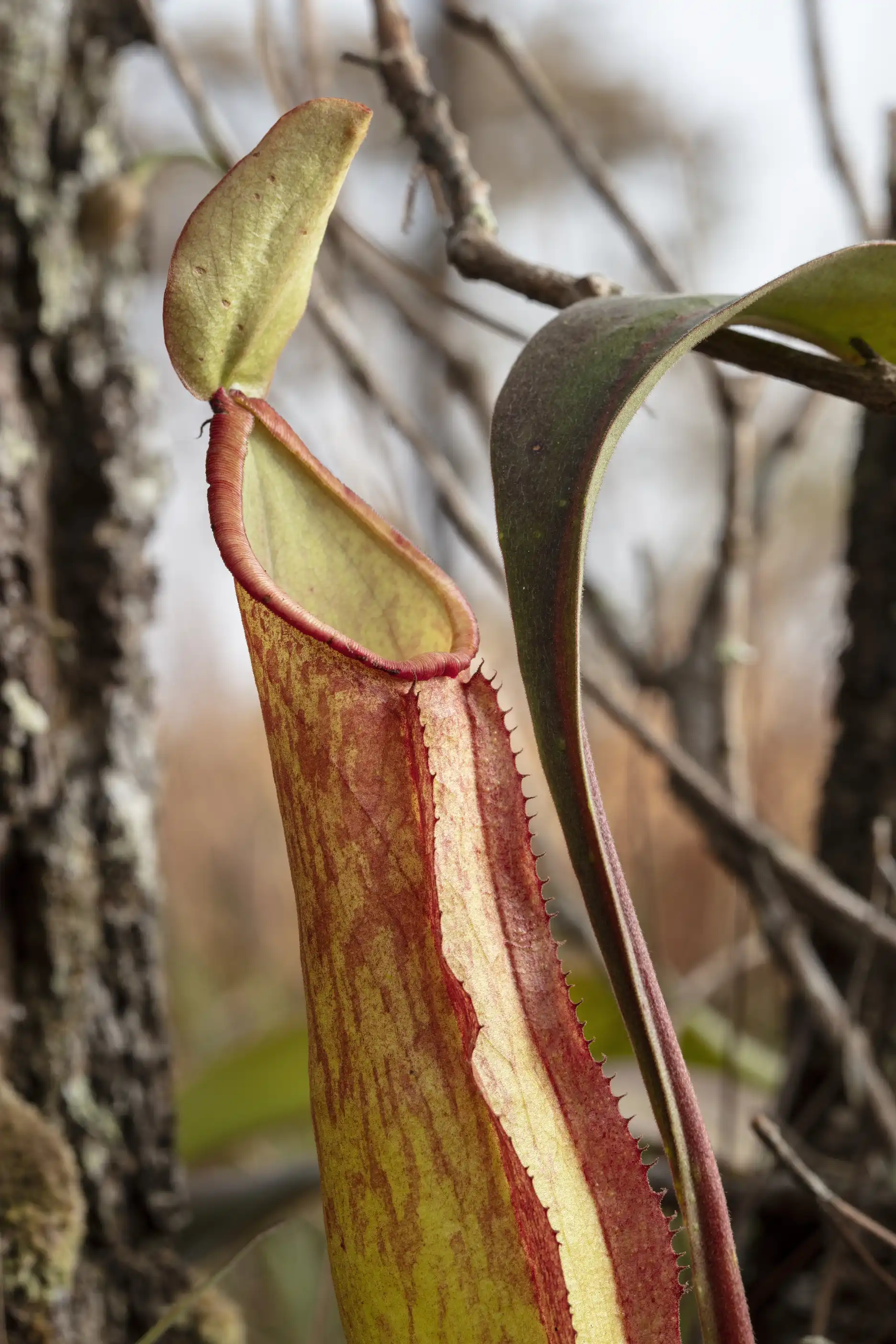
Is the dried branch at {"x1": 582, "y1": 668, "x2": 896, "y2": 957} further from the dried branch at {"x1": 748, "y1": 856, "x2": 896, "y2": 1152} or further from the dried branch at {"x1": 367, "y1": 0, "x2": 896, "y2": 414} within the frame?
the dried branch at {"x1": 367, "y1": 0, "x2": 896, "y2": 414}

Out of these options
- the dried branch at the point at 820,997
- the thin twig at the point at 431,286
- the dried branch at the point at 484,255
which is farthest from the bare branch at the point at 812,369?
the dried branch at the point at 820,997

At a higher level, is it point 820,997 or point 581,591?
point 581,591

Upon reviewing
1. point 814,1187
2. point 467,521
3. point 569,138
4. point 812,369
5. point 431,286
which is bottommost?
point 814,1187

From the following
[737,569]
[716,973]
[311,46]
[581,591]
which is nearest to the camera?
[581,591]

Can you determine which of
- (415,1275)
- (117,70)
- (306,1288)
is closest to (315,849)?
(415,1275)

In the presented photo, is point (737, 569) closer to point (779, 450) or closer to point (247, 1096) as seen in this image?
point (779, 450)

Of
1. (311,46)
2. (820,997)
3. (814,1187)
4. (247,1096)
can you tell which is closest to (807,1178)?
(814,1187)

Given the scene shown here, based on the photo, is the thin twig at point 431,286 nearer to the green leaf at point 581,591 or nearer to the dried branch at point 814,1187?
the green leaf at point 581,591

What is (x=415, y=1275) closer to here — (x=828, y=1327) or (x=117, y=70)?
(x=828, y=1327)
